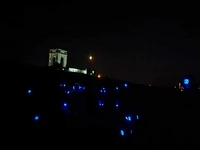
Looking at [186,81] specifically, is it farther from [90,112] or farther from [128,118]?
[90,112]

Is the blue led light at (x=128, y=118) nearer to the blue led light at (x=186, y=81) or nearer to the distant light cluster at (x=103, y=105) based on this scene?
the distant light cluster at (x=103, y=105)

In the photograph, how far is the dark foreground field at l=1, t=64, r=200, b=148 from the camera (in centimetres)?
900

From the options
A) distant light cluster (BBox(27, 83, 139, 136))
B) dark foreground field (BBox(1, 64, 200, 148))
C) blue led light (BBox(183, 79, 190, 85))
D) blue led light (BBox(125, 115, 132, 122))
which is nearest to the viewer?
dark foreground field (BBox(1, 64, 200, 148))

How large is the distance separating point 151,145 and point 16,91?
19.0 feet

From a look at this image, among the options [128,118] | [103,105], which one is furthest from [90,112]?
[128,118]

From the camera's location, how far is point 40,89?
32.9 feet

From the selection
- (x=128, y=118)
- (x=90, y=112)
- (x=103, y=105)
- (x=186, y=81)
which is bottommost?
A: (x=128, y=118)

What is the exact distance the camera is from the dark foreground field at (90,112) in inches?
354

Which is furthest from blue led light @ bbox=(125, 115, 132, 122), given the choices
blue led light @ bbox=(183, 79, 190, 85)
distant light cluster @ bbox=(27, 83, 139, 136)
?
blue led light @ bbox=(183, 79, 190, 85)

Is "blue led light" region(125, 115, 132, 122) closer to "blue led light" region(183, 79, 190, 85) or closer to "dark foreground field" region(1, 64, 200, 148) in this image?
"dark foreground field" region(1, 64, 200, 148)

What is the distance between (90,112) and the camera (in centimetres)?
1131

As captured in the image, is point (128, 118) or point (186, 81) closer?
point (128, 118)

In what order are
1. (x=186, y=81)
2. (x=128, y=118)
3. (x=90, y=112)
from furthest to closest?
(x=186, y=81) → (x=128, y=118) → (x=90, y=112)

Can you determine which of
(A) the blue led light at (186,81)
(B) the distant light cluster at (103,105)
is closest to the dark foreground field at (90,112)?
(B) the distant light cluster at (103,105)
